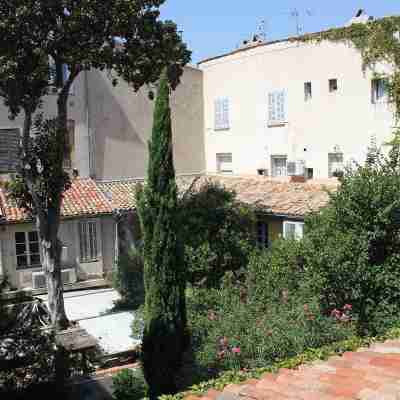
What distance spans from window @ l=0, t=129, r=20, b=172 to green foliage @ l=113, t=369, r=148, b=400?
13666 millimetres

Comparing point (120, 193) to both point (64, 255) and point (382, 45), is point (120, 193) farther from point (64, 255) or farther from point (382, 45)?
point (382, 45)

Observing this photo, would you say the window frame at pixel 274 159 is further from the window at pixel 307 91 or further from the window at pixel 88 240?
the window at pixel 88 240

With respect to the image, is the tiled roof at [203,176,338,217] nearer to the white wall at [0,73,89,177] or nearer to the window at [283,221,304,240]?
the window at [283,221,304,240]

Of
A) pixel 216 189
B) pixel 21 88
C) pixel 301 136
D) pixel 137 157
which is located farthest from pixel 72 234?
pixel 301 136

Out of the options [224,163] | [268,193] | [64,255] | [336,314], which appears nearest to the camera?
[336,314]

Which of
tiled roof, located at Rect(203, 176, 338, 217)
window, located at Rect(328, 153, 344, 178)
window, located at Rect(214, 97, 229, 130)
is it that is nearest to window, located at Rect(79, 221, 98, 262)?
tiled roof, located at Rect(203, 176, 338, 217)

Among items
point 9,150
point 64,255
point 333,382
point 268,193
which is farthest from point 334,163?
point 333,382

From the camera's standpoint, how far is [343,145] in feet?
72.4

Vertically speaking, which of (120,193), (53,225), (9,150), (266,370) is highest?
(9,150)

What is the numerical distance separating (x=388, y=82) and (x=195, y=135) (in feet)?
35.8

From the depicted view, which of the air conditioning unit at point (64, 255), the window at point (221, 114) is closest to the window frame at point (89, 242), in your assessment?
the air conditioning unit at point (64, 255)

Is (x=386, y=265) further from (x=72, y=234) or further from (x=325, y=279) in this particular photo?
(x=72, y=234)

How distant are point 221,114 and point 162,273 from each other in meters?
16.1

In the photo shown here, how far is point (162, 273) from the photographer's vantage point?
40.3 feet
